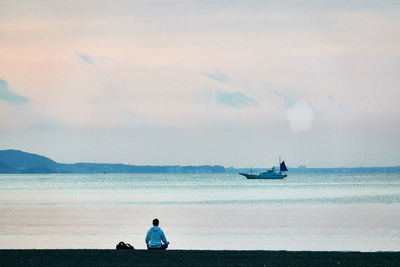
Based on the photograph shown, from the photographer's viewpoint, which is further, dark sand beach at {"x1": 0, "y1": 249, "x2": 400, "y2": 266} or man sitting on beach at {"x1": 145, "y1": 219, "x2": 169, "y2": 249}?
man sitting on beach at {"x1": 145, "y1": 219, "x2": 169, "y2": 249}

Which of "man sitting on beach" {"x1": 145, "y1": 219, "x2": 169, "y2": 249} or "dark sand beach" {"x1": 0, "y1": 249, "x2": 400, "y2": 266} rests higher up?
"man sitting on beach" {"x1": 145, "y1": 219, "x2": 169, "y2": 249}

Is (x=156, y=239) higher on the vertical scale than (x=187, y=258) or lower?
higher

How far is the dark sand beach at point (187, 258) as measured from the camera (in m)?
19.7

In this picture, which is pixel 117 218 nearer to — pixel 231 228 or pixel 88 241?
pixel 231 228

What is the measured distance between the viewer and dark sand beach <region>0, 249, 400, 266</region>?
64.5 feet

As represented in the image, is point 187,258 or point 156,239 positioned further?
point 156,239

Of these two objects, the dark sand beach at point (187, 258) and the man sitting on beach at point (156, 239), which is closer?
the dark sand beach at point (187, 258)

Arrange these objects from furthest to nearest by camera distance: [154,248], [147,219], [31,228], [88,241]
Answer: [147,219] → [31,228] → [88,241] → [154,248]

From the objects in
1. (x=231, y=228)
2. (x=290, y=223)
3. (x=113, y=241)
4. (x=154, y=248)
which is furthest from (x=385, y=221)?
(x=154, y=248)

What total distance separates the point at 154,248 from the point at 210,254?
2494 mm

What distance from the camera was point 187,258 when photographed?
2083 cm

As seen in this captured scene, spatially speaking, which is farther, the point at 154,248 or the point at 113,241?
the point at 113,241

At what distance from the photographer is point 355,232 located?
50.1 metres

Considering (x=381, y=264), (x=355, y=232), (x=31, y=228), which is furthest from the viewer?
(x=31, y=228)
